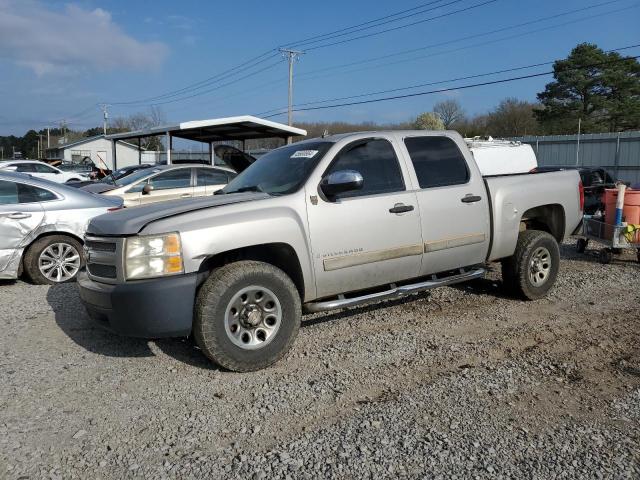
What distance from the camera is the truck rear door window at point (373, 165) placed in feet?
16.9

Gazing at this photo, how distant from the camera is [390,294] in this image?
522 centimetres

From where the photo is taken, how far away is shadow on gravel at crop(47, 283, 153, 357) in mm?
4944

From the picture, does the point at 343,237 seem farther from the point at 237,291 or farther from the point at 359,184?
the point at 237,291

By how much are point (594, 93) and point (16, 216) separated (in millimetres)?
→ 45622

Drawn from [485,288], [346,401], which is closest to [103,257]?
[346,401]

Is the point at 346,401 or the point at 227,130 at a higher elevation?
the point at 227,130

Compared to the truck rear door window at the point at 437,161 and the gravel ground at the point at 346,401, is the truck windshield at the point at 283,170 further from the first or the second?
the gravel ground at the point at 346,401

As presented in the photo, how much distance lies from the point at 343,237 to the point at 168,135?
18.3 m

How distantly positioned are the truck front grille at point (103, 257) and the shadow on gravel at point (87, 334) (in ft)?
2.58

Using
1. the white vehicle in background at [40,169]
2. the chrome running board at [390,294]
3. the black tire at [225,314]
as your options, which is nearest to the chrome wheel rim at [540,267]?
the chrome running board at [390,294]

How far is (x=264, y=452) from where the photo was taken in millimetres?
3266

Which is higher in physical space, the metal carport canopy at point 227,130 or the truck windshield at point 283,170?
the metal carport canopy at point 227,130

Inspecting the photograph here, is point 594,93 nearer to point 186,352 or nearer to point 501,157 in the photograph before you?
point 501,157

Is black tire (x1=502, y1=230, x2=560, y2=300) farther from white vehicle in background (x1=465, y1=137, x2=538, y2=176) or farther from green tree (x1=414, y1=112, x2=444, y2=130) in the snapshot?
green tree (x1=414, y1=112, x2=444, y2=130)
